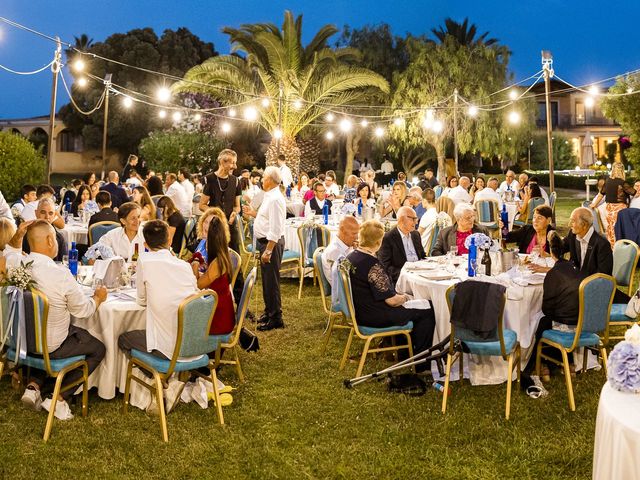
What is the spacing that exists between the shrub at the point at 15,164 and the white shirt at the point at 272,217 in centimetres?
1654

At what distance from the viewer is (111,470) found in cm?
458

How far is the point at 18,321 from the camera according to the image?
4953 mm

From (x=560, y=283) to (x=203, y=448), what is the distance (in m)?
2.86

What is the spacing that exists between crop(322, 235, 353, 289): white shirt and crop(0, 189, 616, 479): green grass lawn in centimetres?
111

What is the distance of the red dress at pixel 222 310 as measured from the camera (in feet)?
18.2

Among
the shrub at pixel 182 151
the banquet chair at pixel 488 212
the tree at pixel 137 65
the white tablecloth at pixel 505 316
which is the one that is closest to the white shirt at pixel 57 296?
the white tablecloth at pixel 505 316

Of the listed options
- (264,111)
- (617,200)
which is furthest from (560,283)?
(264,111)

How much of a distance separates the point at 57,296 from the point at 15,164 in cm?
1863

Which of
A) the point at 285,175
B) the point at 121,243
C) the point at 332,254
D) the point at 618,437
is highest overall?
the point at 285,175

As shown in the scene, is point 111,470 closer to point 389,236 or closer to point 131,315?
point 131,315

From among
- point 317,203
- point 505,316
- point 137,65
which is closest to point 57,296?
point 505,316

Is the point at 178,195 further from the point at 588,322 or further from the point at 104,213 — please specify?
the point at 588,322

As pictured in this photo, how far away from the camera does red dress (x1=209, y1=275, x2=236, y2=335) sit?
5.54 m

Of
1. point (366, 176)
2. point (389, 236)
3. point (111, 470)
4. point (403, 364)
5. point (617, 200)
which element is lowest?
point (111, 470)
